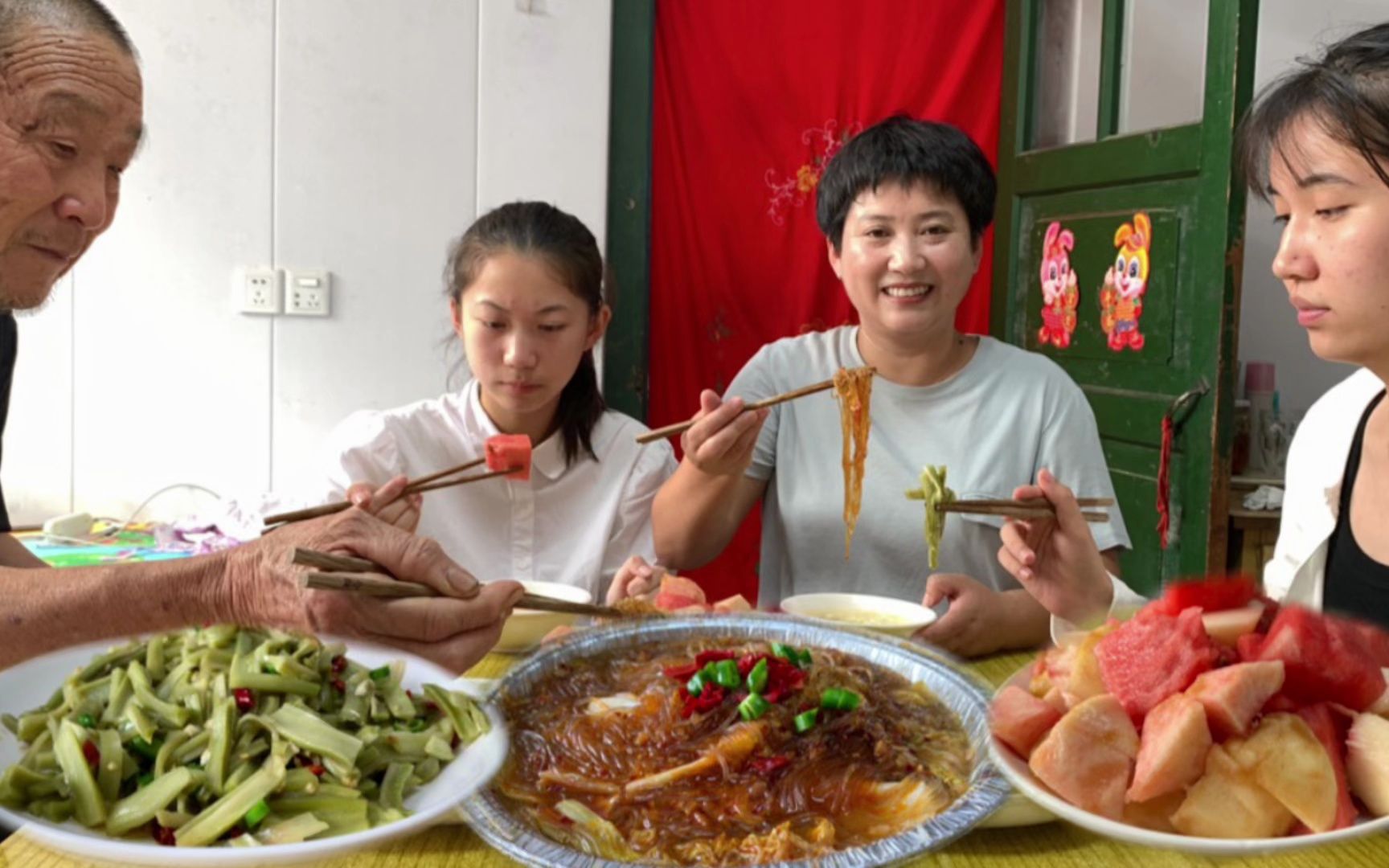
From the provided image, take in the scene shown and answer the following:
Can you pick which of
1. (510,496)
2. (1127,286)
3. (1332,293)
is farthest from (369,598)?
(1127,286)

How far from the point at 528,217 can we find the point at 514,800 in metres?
1.67

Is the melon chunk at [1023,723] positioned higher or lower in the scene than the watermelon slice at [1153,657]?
lower

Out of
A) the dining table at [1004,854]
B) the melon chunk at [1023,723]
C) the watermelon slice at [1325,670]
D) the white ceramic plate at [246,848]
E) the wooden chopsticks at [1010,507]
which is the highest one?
the wooden chopsticks at [1010,507]

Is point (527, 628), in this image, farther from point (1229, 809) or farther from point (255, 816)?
point (1229, 809)

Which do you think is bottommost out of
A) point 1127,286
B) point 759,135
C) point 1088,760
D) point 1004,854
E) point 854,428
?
point 1004,854

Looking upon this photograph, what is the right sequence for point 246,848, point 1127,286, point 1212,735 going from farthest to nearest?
point 1127,286 < point 1212,735 < point 246,848

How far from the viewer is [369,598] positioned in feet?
4.16

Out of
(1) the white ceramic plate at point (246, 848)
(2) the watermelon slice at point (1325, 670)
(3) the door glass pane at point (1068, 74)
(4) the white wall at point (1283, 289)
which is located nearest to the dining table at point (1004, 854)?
(1) the white ceramic plate at point (246, 848)

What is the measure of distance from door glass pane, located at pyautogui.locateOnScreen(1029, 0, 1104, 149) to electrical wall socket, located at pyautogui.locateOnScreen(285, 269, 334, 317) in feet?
9.48

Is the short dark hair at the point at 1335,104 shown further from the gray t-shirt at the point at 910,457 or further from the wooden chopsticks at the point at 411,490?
the wooden chopsticks at the point at 411,490

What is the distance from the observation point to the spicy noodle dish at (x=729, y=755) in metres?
1.03

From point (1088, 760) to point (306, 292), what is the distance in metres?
3.65

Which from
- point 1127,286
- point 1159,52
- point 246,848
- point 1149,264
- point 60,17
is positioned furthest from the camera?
point 1159,52

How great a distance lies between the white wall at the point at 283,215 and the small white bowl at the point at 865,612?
2.70 metres
